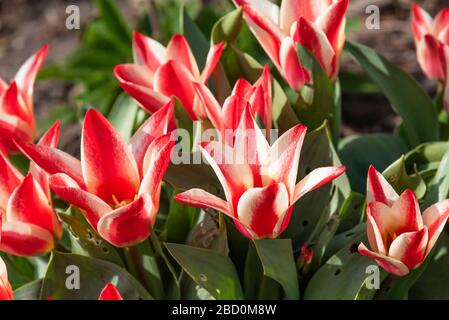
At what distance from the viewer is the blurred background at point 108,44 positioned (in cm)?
212

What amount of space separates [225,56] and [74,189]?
42 cm

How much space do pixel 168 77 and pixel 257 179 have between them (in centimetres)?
22

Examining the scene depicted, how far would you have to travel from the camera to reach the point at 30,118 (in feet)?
3.90

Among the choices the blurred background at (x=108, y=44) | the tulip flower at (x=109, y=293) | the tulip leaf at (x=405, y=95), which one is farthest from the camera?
the blurred background at (x=108, y=44)

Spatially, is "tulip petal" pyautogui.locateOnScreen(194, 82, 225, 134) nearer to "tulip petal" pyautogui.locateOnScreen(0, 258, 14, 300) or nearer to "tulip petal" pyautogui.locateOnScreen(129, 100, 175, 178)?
"tulip petal" pyautogui.locateOnScreen(129, 100, 175, 178)

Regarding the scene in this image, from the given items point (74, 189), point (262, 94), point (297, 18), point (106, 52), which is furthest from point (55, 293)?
point (106, 52)

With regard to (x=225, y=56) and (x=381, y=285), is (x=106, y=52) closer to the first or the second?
(x=225, y=56)

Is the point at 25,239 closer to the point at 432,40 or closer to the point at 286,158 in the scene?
the point at 286,158

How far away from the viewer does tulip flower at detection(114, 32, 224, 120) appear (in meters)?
1.09

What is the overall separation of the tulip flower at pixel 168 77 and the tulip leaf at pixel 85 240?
176mm

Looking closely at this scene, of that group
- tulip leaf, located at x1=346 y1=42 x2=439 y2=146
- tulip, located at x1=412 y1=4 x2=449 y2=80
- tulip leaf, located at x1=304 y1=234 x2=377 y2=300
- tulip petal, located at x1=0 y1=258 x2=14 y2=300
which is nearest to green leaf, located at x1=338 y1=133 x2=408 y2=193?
tulip leaf, located at x1=346 y1=42 x2=439 y2=146

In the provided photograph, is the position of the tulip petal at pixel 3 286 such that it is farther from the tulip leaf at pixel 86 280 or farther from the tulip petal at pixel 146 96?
the tulip petal at pixel 146 96

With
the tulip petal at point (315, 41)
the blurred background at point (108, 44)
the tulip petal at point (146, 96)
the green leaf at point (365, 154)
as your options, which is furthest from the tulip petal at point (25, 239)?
the blurred background at point (108, 44)
